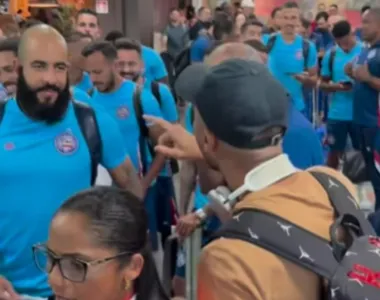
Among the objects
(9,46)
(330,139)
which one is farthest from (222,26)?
(9,46)

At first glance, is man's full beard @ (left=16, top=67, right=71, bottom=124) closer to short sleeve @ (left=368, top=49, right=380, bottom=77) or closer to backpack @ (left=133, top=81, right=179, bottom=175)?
backpack @ (left=133, top=81, right=179, bottom=175)

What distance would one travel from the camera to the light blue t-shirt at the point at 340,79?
8000mm

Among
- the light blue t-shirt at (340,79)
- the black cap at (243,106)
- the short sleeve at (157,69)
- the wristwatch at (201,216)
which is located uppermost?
the black cap at (243,106)

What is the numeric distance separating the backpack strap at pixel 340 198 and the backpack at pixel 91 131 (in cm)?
138

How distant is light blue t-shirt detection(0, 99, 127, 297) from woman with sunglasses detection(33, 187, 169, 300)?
2.77 feet

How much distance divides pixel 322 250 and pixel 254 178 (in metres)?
0.23

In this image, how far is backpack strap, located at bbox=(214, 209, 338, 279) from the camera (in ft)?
5.65

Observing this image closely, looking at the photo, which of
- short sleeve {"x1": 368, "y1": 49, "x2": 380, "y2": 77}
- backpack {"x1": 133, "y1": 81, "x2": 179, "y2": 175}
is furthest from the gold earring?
Result: short sleeve {"x1": 368, "y1": 49, "x2": 380, "y2": 77}

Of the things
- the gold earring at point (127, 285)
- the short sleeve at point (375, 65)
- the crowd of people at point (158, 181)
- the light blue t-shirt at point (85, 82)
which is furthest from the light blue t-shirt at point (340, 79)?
the gold earring at point (127, 285)

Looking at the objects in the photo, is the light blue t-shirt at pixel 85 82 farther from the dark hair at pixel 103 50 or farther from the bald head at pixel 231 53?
the bald head at pixel 231 53

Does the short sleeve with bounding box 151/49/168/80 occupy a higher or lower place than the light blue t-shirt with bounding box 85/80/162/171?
lower

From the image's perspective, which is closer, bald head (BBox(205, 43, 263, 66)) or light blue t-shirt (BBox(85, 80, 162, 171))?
bald head (BBox(205, 43, 263, 66))

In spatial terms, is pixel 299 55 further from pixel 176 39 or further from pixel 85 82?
pixel 176 39

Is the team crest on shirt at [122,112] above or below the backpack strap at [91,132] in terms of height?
below
